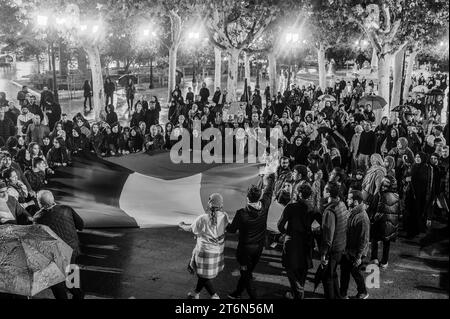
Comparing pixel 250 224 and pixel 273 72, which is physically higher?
pixel 273 72

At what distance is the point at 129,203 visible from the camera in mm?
9500

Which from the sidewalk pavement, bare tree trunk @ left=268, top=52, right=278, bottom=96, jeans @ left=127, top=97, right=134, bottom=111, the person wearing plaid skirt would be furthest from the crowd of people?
bare tree trunk @ left=268, top=52, right=278, bottom=96

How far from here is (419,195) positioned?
950 centimetres

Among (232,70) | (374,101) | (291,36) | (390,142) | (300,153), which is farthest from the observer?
(291,36)

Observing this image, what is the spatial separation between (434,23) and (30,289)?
18.3m

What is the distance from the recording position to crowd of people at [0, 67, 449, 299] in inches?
263

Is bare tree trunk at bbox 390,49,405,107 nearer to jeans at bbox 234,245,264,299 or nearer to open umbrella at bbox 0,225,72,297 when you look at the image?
jeans at bbox 234,245,264,299

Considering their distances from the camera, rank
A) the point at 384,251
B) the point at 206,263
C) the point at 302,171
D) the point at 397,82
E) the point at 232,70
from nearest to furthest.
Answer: the point at 206,263, the point at 384,251, the point at 302,171, the point at 232,70, the point at 397,82

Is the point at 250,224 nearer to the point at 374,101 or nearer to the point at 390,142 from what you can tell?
the point at 390,142

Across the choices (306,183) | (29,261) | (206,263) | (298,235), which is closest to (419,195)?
(306,183)

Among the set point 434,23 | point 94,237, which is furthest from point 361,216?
point 434,23

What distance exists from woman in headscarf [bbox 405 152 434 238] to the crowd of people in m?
0.02

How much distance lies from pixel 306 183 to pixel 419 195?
3503mm

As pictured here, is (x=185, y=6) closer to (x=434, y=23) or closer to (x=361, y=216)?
(x=434, y=23)
